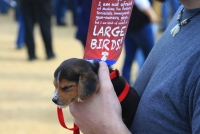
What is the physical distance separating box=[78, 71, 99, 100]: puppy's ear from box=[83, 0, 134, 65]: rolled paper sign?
0.14 meters

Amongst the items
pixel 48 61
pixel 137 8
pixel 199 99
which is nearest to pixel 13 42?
pixel 48 61

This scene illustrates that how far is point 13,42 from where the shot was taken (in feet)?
23.8

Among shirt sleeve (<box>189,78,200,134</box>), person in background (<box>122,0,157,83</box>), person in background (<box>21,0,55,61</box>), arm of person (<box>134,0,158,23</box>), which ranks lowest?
person in background (<box>21,0,55,61</box>)

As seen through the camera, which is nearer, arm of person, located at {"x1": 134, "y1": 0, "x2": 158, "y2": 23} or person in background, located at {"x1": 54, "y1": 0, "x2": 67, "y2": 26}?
arm of person, located at {"x1": 134, "y1": 0, "x2": 158, "y2": 23}

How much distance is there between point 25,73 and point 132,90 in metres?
4.34

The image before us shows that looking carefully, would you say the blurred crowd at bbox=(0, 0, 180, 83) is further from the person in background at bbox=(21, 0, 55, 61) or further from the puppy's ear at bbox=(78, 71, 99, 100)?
the puppy's ear at bbox=(78, 71, 99, 100)

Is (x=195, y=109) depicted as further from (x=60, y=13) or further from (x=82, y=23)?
(x=60, y=13)

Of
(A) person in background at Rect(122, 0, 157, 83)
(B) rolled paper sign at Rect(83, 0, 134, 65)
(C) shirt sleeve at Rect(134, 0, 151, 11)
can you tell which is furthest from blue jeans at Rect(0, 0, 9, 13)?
(B) rolled paper sign at Rect(83, 0, 134, 65)

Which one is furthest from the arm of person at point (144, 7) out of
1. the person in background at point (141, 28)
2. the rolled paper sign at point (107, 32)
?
the rolled paper sign at point (107, 32)

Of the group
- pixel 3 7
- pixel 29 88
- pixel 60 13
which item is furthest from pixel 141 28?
pixel 3 7

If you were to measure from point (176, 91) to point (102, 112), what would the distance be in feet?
0.79

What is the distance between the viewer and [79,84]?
44.5 inches

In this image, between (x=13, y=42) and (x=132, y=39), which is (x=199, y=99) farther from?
(x=13, y=42)

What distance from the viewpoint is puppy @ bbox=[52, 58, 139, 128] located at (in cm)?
110
